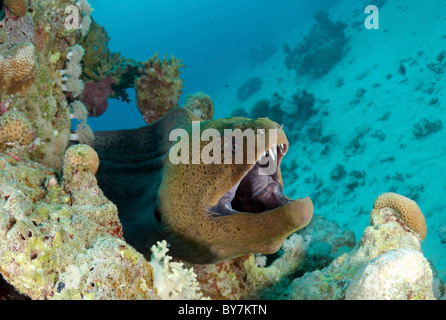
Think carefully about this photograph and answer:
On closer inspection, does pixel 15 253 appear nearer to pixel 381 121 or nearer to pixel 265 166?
pixel 265 166

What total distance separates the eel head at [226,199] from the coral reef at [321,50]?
81.7 ft

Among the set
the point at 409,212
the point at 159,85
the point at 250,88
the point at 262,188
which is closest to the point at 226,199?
the point at 262,188

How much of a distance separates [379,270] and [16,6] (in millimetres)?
3385

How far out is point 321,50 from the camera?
25.4 m

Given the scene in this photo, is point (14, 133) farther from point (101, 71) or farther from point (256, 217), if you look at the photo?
point (101, 71)

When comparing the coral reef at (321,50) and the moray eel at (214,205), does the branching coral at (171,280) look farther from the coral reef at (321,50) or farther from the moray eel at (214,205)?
the coral reef at (321,50)

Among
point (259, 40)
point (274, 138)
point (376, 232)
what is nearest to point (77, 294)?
point (274, 138)

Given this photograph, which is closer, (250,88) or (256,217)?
(256,217)

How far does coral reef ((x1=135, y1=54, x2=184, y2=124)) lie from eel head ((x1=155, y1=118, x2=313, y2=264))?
8.18 feet

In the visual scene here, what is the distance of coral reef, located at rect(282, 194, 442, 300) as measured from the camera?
1405 mm

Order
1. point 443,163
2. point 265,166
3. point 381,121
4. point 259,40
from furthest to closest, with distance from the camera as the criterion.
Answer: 1. point 259,40
2. point 381,121
3. point 443,163
4. point 265,166

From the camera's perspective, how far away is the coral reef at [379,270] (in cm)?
141

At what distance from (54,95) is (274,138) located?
102 inches

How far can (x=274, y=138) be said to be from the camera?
2.07 metres
